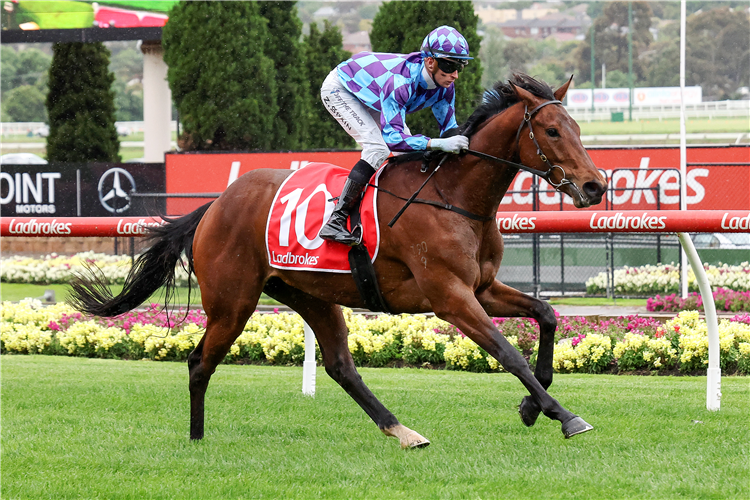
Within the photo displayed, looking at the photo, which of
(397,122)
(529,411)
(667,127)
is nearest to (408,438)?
(529,411)

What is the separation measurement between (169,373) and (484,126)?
157 inches

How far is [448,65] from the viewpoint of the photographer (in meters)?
4.42

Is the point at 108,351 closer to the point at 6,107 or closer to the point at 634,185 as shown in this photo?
the point at 634,185

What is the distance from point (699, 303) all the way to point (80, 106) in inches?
620

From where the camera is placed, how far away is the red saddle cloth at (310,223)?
4.60 meters

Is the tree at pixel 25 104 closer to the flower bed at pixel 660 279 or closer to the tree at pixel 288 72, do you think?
the tree at pixel 288 72

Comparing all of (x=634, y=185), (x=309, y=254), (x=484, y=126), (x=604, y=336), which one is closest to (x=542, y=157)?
(x=484, y=126)

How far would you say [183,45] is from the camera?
59.4ft

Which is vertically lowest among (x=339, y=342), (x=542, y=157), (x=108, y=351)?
(x=108, y=351)

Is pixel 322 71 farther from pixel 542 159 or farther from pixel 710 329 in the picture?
pixel 542 159

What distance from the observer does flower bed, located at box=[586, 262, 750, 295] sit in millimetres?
11828

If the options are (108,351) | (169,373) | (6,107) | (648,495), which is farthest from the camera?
(6,107)

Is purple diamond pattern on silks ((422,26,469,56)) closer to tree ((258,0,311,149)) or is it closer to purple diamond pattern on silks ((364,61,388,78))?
purple diamond pattern on silks ((364,61,388,78))

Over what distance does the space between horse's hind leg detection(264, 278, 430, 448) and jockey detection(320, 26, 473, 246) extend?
28.4 inches
